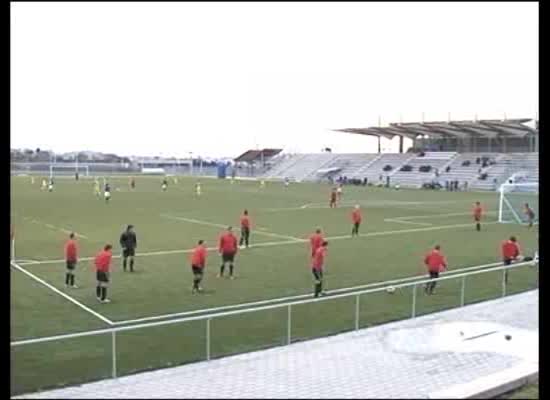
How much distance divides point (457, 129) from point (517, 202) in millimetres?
42660

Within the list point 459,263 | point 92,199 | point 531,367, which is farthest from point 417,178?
point 531,367

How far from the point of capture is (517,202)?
4288cm

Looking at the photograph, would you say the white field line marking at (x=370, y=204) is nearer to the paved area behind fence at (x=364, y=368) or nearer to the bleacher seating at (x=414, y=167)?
the bleacher seating at (x=414, y=167)

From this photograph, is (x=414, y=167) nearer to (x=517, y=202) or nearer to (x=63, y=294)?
(x=517, y=202)

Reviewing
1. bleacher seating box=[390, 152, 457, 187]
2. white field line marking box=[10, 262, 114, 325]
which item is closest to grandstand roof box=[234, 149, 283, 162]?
bleacher seating box=[390, 152, 457, 187]

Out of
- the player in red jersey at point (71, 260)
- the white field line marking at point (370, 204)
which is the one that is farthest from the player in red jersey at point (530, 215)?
the player in red jersey at point (71, 260)

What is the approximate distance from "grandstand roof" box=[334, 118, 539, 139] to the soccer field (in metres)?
35.1

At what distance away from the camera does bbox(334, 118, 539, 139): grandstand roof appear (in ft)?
251

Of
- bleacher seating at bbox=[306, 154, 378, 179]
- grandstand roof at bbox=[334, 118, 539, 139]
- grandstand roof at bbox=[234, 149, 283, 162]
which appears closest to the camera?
grandstand roof at bbox=[334, 118, 539, 139]

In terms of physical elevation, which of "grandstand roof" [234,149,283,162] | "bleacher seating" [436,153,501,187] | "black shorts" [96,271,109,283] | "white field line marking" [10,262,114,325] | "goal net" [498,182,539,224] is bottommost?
"white field line marking" [10,262,114,325]

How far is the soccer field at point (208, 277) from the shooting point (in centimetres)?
1209

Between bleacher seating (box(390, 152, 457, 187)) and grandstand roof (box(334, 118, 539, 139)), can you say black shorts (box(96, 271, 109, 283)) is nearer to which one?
grandstand roof (box(334, 118, 539, 139))

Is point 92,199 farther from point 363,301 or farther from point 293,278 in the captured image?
point 363,301
